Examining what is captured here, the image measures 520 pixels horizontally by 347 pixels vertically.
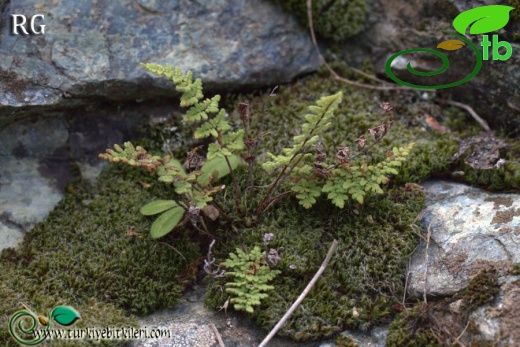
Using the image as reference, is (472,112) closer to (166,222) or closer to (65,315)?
(166,222)

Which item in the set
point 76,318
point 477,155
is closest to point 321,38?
point 477,155

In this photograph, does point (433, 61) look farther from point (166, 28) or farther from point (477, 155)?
point (166, 28)

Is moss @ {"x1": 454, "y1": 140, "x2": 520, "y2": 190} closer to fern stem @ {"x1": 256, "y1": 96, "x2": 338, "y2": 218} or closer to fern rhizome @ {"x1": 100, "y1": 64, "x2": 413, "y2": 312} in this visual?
fern rhizome @ {"x1": 100, "y1": 64, "x2": 413, "y2": 312}

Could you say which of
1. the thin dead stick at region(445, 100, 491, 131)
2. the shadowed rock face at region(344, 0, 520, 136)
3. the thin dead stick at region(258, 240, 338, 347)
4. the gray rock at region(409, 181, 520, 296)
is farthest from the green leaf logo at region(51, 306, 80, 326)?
the thin dead stick at region(445, 100, 491, 131)

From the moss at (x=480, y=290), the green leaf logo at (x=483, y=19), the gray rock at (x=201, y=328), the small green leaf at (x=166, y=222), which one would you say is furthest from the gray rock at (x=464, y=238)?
the small green leaf at (x=166, y=222)

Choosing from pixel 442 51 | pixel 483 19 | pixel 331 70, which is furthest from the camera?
pixel 331 70

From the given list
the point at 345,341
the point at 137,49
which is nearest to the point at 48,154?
the point at 137,49
